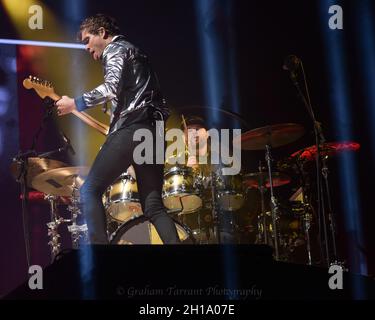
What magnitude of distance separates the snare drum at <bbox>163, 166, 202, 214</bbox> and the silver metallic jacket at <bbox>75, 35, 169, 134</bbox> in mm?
448

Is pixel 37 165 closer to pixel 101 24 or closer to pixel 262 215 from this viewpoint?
pixel 101 24

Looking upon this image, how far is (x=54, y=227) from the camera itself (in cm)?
415

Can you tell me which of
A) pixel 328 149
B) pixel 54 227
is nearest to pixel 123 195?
pixel 54 227

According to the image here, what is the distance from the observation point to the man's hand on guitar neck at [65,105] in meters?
3.85

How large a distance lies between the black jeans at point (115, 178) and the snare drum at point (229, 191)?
567 millimetres

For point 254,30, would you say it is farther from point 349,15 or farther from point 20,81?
point 20,81

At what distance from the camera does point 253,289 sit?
2789mm

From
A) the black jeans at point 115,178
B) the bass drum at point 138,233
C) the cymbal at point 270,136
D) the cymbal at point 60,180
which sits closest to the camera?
the black jeans at point 115,178

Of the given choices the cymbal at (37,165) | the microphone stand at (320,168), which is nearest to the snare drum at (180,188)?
the cymbal at (37,165)

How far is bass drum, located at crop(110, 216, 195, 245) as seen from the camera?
3.84m

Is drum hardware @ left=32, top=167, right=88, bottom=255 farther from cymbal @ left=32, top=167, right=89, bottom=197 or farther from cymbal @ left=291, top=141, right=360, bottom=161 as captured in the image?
cymbal @ left=291, top=141, right=360, bottom=161

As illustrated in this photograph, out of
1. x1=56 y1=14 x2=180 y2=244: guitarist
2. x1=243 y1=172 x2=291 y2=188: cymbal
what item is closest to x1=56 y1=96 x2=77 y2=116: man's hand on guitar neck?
x1=56 y1=14 x2=180 y2=244: guitarist

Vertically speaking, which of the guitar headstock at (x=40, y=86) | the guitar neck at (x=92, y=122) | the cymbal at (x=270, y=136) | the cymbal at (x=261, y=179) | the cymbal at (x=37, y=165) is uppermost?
the guitar headstock at (x=40, y=86)

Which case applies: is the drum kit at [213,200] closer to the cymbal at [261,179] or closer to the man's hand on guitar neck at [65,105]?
the cymbal at [261,179]
